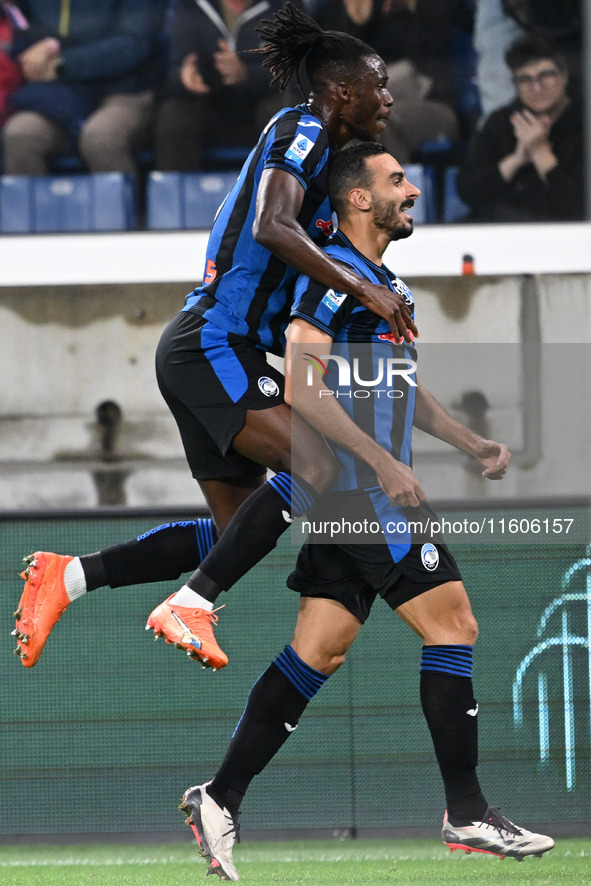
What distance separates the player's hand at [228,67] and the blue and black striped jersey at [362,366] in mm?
6912

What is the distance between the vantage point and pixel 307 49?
3.48 m

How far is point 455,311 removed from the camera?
837 centimetres

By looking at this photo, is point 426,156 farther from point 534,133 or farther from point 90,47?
point 90,47

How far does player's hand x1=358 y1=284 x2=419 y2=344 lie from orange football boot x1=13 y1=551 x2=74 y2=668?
1.22 metres

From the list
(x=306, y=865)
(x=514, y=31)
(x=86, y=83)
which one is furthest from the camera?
A: (x=86, y=83)

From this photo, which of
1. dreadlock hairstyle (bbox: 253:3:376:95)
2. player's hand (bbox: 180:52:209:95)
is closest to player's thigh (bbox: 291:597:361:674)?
dreadlock hairstyle (bbox: 253:3:376:95)

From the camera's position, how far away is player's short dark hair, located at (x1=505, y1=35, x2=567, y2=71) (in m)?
9.68

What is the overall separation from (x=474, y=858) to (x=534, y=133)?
6652 millimetres

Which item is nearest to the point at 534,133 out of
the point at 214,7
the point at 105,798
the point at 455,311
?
the point at 455,311

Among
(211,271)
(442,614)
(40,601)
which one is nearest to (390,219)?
(211,271)

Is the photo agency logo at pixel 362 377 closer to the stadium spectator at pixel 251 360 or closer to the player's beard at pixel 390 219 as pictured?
the stadium spectator at pixel 251 360

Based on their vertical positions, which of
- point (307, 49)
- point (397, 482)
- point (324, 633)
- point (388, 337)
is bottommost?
point (324, 633)

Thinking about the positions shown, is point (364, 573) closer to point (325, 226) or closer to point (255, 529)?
point (255, 529)

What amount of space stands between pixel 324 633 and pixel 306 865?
1.23m
